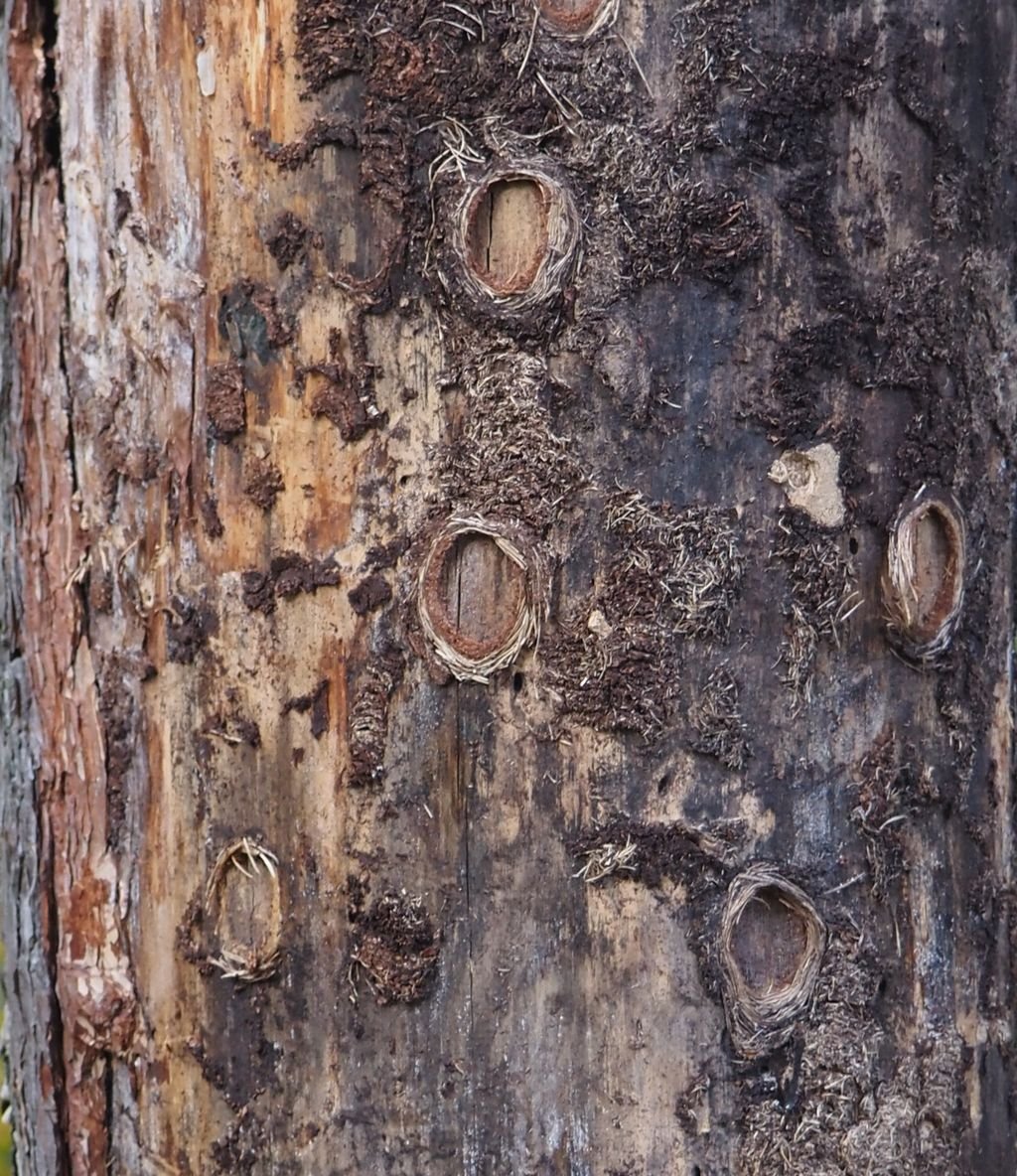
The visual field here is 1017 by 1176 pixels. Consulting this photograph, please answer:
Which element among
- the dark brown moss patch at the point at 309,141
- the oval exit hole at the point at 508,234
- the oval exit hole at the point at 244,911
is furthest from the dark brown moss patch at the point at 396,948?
the dark brown moss patch at the point at 309,141

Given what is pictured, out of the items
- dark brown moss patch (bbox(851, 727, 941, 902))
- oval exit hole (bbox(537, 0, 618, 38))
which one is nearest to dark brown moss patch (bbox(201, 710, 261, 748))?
dark brown moss patch (bbox(851, 727, 941, 902))

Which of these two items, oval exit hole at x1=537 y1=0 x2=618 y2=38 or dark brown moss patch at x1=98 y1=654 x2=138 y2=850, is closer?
oval exit hole at x1=537 y1=0 x2=618 y2=38

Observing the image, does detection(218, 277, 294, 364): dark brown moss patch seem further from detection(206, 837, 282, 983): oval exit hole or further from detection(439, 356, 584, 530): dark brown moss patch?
detection(206, 837, 282, 983): oval exit hole

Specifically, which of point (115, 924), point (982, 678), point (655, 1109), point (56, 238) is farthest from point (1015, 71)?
point (115, 924)

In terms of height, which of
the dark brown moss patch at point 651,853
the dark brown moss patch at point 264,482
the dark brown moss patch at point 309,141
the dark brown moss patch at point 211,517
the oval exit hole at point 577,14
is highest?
the oval exit hole at point 577,14

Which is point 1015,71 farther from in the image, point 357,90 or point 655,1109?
point 655,1109

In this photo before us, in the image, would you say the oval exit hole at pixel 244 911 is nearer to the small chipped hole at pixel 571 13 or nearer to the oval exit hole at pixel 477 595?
the oval exit hole at pixel 477 595

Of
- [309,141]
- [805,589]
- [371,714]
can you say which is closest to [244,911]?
[371,714]
